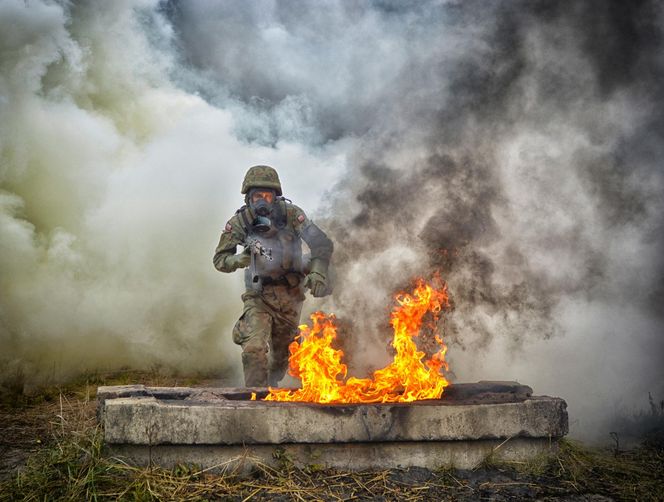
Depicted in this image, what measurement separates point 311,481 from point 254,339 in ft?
8.27

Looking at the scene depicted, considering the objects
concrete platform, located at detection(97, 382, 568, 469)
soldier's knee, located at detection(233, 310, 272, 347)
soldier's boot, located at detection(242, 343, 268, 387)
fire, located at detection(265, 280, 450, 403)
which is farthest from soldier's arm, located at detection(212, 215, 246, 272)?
concrete platform, located at detection(97, 382, 568, 469)

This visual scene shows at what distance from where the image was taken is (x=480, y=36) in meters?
8.35

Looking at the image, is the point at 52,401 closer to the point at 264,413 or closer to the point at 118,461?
the point at 118,461

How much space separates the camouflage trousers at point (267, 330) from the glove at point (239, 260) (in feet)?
1.23

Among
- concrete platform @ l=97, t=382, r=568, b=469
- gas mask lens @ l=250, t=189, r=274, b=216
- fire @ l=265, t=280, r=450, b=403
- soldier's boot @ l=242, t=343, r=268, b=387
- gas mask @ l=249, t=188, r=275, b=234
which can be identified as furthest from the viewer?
gas mask lens @ l=250, t=189, r=274, b=216

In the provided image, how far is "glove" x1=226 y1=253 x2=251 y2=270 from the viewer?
19.6 ft

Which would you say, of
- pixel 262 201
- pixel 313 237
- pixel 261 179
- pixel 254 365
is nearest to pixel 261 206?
pixel 262 201

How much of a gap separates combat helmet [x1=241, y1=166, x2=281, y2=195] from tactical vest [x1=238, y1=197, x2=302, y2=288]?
0.67ft

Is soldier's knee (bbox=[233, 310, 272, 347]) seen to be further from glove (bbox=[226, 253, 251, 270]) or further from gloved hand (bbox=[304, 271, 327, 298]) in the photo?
gloved hand (bbox=[304, 271, 327, 298])

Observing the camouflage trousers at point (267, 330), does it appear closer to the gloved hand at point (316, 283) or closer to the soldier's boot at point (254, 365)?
the soldier's boot at point (254, 365)

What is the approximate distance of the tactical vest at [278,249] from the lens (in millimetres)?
6082

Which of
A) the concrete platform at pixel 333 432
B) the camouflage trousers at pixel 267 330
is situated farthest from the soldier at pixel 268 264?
the concrete platform at pixel 333 432

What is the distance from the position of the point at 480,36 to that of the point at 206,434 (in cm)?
733

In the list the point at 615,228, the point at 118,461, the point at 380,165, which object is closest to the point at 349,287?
the point at 380,165
